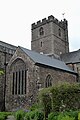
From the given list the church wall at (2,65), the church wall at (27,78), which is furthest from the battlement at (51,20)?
the church wall at (27,78)

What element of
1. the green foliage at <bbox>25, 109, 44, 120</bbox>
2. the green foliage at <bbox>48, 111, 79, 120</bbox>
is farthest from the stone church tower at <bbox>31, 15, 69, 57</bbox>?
the green foliage at <bbox>48, 111, 79, 120</bbox>

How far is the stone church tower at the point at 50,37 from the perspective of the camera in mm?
50531

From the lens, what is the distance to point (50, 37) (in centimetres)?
5056

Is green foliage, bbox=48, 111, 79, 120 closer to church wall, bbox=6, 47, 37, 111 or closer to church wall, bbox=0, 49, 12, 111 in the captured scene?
church wall, bbox=6, 47, 37, 111

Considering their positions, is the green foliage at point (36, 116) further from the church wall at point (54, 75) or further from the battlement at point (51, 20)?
the battlement at point (51, 20)

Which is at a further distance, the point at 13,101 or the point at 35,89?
the point at 13,101

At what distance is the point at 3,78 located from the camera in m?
33.5

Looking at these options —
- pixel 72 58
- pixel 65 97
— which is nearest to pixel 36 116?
pixel 65 97

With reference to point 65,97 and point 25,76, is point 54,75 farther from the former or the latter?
point 65,97

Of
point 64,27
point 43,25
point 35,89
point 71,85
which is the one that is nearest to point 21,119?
point 71,85

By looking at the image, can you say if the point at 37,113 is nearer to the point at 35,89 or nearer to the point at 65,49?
the point at 35,89

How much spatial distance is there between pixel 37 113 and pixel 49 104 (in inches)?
44.7

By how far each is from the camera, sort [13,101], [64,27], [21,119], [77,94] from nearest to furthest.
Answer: [77,94], [21,119], [13,101], [64,27]

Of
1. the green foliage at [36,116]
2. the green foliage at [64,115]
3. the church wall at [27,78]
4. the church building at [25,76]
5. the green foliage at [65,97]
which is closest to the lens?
the green foliage at [64,115]
